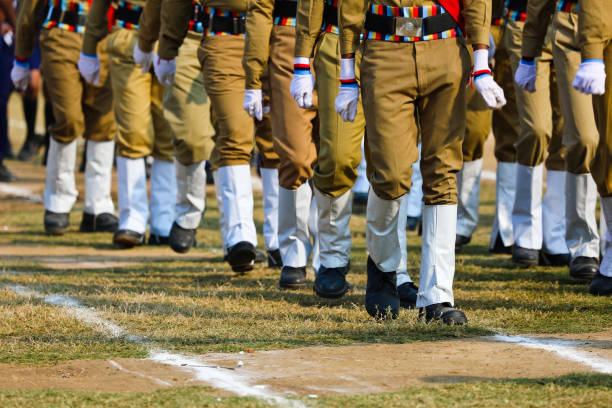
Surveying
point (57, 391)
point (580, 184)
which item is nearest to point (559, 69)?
point (580, 184)

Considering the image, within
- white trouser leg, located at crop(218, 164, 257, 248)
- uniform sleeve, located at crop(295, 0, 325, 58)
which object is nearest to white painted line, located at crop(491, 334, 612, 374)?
uniform sleeve, located at crop(295, 0, 325, 58)

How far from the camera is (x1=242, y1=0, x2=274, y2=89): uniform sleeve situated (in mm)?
6422

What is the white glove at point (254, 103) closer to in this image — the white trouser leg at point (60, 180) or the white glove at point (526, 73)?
the white glove at point (526, 73)

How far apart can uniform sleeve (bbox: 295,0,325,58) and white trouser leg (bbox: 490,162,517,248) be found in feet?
10.0

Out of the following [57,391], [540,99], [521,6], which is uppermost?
[521,6]

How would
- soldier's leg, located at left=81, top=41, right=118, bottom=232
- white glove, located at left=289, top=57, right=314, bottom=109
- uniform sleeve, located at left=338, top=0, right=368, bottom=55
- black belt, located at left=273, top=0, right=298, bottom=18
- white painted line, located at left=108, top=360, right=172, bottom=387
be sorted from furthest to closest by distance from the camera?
soldier's leg, located at left=81, top=41, right=118, bottom=232
black belt, located at left=273, top=0, right=298, bottom=18
white glove, located at left=289, top=57, right=314, bottom=109
uniform sleeve, located at left=338, top=0, right=368, bottom=55
white painted line, located at left=108, top=360, right=172, bottom=387

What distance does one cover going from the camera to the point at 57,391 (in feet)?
13.1

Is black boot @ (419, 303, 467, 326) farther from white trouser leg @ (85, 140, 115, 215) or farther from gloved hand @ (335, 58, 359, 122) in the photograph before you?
white trouser leg @ (85, 140, 115, 215)

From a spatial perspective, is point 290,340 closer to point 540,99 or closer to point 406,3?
point 406,3

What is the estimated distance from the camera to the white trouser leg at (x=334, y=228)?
614 centimetres

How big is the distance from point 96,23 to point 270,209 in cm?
227

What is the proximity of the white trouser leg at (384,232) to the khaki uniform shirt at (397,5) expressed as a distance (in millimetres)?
745

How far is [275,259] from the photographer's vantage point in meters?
7.69

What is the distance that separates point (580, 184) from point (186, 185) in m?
3.09
